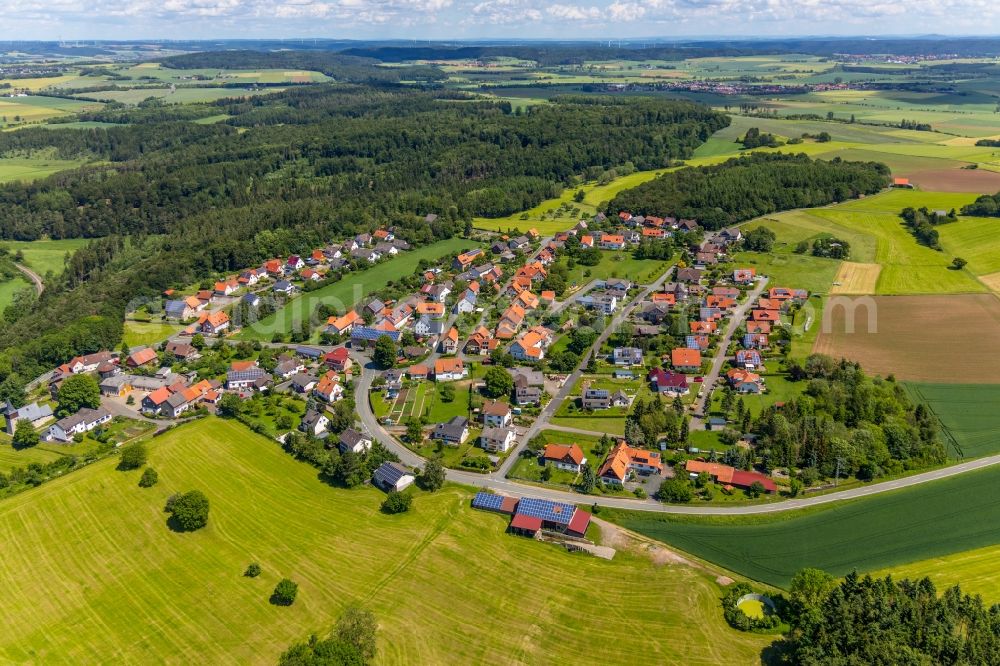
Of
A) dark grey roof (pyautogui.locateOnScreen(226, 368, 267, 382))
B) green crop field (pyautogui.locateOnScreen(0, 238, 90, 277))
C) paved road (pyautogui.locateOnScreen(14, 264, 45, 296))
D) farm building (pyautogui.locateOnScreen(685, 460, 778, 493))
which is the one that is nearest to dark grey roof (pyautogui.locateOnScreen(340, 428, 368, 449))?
dark grey roof (pyautogui.locateOnScreen(226, 368, 267, 382))

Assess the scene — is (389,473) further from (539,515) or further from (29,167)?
(29,167)

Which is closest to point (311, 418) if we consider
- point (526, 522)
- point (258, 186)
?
point (526, 522)

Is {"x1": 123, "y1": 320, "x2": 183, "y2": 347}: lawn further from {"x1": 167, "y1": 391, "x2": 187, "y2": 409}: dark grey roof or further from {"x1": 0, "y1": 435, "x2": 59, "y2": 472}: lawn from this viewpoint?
{"x1": 0, "y1": 435, "x2": 59, "y2": 472}: lawn

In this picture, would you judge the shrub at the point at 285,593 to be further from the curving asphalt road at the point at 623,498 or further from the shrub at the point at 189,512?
the curving asphalt road at the point at 623,498

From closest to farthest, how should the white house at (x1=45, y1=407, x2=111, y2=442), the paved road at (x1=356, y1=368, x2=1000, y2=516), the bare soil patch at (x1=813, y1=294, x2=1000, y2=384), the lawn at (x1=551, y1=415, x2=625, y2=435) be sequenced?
the paved road at (x1=356, y1=368, x2=1000, y2=516) < the lawn at (x1=551, y1=415, x2=625, y2=435) < the white house at (x1=45, y1=407, x2=111, y2=442) < the bare soil patch at (x1=813, y1=294, x2=1000, y2=384)

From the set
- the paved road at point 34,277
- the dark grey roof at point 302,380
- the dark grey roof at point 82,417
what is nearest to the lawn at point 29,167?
the paved road at point 34,277

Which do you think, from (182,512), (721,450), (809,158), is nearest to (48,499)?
(182,512)

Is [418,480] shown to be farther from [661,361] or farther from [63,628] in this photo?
[661,361]
